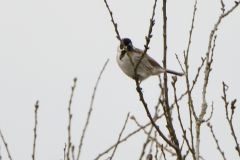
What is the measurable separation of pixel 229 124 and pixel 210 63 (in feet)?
1.49

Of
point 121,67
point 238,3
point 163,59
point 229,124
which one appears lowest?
point 229,124

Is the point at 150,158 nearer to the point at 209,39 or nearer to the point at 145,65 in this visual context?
the point at 209,39

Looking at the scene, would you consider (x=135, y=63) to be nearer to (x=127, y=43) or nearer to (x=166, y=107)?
(x=127, y=43)

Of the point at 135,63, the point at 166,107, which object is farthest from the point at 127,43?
the point at 166,107

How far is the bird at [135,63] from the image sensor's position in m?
5.63

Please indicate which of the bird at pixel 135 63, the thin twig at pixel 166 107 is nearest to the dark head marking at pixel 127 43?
the bird at pixel 135 63

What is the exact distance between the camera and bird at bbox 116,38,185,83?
5633mm

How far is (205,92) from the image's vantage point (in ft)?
10.8

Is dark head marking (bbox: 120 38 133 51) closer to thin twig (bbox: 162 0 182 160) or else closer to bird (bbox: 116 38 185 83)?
bird (bbox: 116 38 185 83)

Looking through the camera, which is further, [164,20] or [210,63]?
[210,63]

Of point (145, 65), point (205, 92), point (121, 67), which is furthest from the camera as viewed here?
point (145, 65)

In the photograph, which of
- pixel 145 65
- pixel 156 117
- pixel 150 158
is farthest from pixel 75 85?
pixel 145 65

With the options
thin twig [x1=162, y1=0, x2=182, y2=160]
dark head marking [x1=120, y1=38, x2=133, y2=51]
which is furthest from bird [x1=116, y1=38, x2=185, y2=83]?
thin twig [x1=162, y1=0, x2=182, y2=160]

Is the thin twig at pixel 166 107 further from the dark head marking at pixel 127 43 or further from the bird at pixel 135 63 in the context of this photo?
the dark head marking at pixel 127 43
